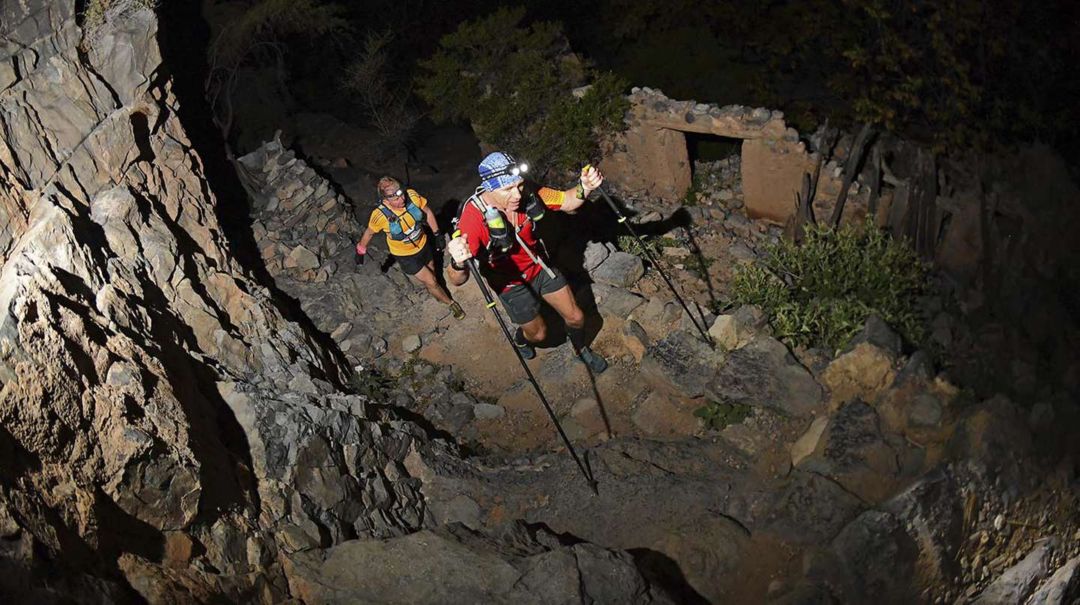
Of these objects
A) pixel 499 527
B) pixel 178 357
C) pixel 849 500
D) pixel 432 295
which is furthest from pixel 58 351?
pixel 849 500

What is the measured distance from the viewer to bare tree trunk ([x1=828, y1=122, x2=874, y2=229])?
11047 millimetres

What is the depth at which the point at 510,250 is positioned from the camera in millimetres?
7883

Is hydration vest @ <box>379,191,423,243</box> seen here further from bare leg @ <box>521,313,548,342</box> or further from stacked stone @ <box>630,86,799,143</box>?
stacked stone @ <box>630,86,799,143</box>

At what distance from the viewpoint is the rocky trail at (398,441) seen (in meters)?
5.29

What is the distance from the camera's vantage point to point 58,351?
17.4 ft

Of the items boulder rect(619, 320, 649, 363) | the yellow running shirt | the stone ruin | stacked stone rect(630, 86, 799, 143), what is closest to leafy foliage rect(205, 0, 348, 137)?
the yellow running shirt

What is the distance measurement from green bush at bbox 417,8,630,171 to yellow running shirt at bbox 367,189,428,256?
319cm

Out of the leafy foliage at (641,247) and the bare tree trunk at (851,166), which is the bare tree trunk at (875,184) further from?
the leafy foliage at (641,247)

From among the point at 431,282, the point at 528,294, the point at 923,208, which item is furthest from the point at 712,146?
the point at 528,294

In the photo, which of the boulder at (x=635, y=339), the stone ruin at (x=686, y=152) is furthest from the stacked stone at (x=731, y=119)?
the boulder at (x=635, y=339)

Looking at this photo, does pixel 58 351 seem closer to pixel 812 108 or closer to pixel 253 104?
pixel 253 104

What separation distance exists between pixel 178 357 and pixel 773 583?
527 centimetres

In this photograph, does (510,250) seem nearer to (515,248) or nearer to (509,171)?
(515,248)

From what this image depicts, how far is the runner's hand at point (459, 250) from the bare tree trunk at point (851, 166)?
20.3 feet
